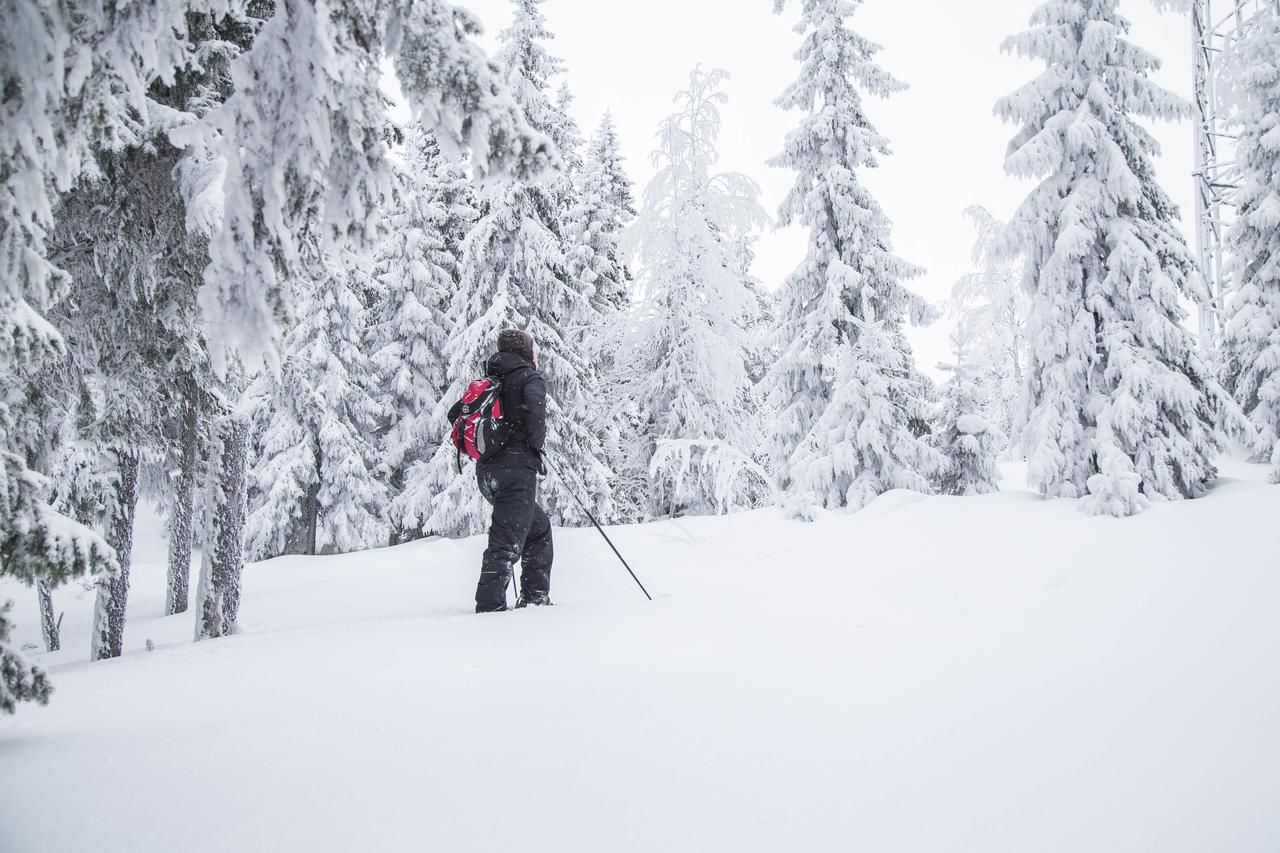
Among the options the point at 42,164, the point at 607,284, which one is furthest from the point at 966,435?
the point at 42,164

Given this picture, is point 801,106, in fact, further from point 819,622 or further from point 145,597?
point 145,597

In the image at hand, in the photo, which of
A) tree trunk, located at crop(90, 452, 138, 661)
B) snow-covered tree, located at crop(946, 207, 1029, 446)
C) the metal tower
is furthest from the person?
snow-covered tree, located at crop(946, 207, 1029, 446)

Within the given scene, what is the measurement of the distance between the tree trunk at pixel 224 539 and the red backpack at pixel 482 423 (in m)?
4.14

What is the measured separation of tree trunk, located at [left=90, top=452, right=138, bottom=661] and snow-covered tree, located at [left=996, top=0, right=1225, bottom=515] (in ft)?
39.3

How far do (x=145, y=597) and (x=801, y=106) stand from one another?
19.1 metres

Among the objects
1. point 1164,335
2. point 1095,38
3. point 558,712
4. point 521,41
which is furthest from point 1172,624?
point 521,41

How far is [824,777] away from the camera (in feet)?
7.01

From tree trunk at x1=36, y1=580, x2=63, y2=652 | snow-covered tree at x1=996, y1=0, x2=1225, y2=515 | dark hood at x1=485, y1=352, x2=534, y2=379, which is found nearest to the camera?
dark hood at x1=485, y1=352, x2=534, y2=379

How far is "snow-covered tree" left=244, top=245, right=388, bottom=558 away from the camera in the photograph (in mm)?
18281

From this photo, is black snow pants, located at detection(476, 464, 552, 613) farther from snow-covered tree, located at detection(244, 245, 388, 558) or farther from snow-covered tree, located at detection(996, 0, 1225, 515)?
snow-covered tree, located at detection(244, 245, 388, 558)

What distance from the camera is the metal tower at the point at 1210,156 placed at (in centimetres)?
1504

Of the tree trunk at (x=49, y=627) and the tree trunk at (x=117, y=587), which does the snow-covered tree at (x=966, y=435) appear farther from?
the tree trunk at (x=49, y=627)

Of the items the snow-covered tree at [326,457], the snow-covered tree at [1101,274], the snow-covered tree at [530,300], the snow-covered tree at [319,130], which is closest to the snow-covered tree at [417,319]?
the snow-covered tree at [326,457]

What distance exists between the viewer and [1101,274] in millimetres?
9047
